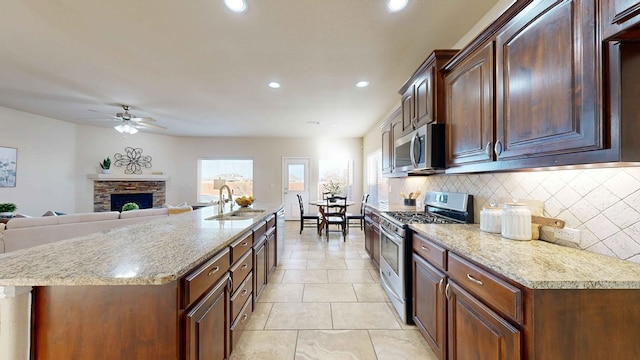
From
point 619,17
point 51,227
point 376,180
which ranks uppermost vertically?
point 619,17

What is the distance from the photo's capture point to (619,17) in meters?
0.83

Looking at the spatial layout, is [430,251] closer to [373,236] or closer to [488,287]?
[488,287]

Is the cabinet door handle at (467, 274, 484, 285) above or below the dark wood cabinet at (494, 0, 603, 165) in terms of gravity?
below

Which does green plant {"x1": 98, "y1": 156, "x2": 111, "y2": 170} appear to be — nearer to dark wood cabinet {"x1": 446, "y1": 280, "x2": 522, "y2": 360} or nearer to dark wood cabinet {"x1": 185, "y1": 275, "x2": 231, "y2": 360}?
dark wood cabinet {"x1": 185, "y1": 275, "x2": 231, "y2": 360}

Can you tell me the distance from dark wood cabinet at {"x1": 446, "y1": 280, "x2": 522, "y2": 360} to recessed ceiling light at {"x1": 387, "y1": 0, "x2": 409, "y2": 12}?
2016 millimetres

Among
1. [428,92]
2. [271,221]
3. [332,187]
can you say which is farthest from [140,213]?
[332,187]

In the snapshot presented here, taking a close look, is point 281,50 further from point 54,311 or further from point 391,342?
point 391,342

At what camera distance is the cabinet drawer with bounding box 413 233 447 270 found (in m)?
1.53

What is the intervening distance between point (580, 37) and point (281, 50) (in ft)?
7.52

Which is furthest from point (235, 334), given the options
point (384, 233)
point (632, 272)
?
point (632, 272)

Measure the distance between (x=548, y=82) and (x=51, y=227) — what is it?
4.88 meters

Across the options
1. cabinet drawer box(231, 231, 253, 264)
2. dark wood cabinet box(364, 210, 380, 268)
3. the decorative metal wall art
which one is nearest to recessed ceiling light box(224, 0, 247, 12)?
cabinet drawer box(231, 231, 253, 264)

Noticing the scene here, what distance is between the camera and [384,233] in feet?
8.47

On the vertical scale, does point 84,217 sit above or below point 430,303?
above
